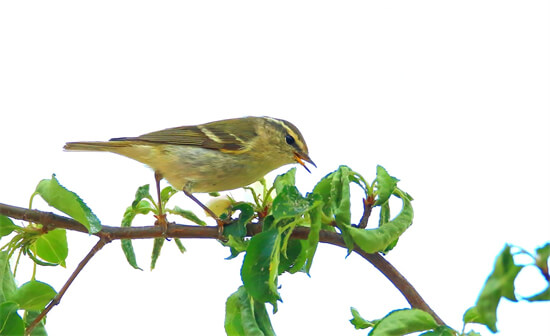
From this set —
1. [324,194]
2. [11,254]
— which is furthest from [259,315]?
[11,254]

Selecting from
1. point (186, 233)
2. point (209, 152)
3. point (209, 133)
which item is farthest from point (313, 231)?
point (209, 133)

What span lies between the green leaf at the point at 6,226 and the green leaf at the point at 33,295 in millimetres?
199

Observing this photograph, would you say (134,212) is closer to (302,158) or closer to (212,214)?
(212,214)

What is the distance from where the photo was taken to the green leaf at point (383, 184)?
2.13m

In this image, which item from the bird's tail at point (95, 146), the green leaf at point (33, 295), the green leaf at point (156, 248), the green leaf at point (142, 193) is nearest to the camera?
the green leaf at point (33, 295)

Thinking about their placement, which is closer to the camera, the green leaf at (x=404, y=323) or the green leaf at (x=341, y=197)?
the green leaf at (x=404, y=323)

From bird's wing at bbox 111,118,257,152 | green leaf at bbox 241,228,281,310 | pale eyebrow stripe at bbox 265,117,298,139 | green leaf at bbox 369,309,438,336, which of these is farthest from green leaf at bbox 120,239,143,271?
pale eyebrow stripe at bbox 265,117,298,139

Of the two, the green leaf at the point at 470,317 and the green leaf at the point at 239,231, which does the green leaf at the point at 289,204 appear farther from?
the green leaf at the point at 470,317

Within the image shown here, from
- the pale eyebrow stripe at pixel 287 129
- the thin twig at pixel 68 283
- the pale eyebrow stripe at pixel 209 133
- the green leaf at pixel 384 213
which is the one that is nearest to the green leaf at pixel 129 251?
the thin twig at pixel 68 283

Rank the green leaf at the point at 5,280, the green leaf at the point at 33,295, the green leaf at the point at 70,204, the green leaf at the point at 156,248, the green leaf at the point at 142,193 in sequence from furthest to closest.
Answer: the green leaf at the point at 156,248 → the green leaf at the point at 142,193 → the green leaf at the point at 5,280 → the green leaf at the point at 33,295 → the green leaf at the point at 70,204

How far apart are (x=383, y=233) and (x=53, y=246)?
1.16 meters

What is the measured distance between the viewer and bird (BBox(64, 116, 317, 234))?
12.8 ft

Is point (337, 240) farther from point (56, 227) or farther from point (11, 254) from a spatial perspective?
A: point (11, 254)

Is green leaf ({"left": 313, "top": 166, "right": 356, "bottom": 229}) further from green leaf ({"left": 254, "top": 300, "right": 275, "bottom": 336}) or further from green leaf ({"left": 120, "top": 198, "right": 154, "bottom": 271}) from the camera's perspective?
green leaf ({"left": 120, "top": 198, "right": 154, "bottom": 271})
